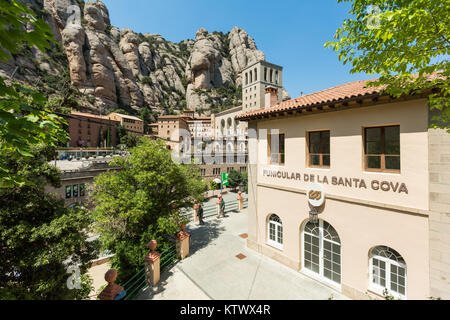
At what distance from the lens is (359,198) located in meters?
7.01

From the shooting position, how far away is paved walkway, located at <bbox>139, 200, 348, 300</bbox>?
293 inches

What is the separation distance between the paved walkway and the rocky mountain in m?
42.4

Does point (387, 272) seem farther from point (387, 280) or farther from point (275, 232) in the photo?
point (275, 232)

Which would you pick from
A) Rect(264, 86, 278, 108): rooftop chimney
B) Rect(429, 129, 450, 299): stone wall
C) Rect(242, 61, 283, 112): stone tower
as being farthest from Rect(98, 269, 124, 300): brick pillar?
Rect(242, 61, 283, 112): stone tower

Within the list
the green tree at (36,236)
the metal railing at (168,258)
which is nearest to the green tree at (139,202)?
the metal railing at (168,258)

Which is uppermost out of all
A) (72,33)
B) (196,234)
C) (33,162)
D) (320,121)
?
(72,33)

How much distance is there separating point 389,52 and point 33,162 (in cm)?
946

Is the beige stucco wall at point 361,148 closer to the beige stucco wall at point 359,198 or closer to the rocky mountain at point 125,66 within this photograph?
the beige stucco wall at point 359,198

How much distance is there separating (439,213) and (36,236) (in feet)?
36.0

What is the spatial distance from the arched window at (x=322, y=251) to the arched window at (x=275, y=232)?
4.21 ft

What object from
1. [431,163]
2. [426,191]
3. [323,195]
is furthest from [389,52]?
[323,195]

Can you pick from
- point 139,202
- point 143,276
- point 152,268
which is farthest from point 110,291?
point 139,202
